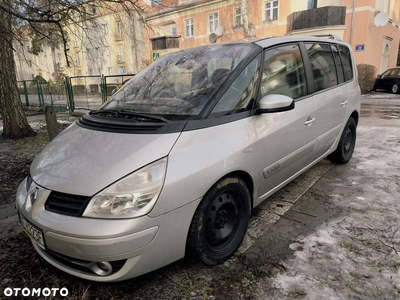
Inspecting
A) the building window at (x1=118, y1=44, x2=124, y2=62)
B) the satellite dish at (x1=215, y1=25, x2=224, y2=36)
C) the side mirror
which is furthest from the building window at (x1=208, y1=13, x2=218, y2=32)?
the side mirror

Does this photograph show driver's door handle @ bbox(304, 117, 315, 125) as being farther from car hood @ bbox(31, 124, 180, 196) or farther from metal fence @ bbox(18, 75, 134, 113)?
metal fence @ bbox(18, 75, 134, 113)

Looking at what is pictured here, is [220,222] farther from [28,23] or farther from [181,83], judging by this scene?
[28,23]

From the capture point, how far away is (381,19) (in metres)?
16.4

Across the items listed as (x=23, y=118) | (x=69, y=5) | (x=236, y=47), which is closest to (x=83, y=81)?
(x=23, y=118)

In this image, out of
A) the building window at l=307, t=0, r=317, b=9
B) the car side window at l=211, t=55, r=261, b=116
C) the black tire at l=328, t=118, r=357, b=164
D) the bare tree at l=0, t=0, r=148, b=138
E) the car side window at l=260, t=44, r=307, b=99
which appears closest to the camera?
the car side window at l=211, t=55, r=261, b=116

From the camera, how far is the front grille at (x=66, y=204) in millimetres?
1793

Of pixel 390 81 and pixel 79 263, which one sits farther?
pixel 390 81

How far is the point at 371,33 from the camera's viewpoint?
18.4 meters

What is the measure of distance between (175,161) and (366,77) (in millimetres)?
17947

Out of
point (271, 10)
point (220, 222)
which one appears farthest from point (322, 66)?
point (271, 10)

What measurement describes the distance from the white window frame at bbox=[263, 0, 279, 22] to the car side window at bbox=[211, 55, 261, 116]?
21.1 m

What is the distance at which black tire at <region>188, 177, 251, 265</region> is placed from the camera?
208cm

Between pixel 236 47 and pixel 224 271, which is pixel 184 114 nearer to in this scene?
pixel 236 47

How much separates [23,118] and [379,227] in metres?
7.27
